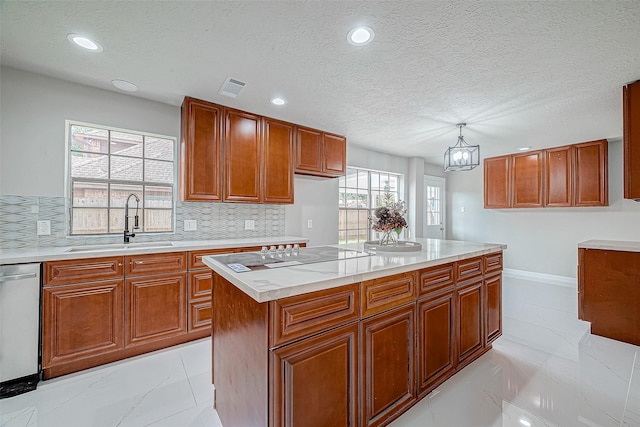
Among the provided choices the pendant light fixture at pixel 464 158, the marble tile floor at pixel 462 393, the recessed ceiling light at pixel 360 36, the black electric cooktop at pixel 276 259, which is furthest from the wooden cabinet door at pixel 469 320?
the recessed ceiling light at pixel 360 36

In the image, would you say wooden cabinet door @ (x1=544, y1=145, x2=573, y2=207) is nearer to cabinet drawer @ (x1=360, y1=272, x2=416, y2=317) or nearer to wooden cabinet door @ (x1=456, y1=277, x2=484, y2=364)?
wooden cabinet door @ (x1=456, y1=277, x2=484, y2=364)

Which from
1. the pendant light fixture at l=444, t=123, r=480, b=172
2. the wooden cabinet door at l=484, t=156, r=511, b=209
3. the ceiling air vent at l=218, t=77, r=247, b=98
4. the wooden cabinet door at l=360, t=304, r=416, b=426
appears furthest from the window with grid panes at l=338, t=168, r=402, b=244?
the wooden cabinet door at l=360, t=304, r=416, b=426

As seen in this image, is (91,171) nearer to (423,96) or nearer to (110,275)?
(110,275)

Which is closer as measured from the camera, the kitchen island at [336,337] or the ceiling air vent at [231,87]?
the kitchen island at [336,337]

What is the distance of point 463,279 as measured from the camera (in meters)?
2.12

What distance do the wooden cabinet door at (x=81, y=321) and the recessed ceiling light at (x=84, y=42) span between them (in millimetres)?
1831

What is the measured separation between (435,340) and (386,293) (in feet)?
2.22

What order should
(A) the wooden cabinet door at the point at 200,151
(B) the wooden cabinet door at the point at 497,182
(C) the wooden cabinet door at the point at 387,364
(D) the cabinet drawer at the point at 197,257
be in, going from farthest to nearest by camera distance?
(B) the wooden cabinet door at the point at 497,182
(A) the wooden cabinet door at the point at 200,151
(D) the cabinet drawer at the point at 197,257
(C) the wooden cabinet door at the point at 387,364

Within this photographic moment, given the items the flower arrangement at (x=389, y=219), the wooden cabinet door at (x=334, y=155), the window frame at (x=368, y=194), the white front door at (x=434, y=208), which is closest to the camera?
the flower arrangement at (x=389, y=219)

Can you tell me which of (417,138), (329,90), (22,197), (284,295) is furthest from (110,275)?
(417,138)

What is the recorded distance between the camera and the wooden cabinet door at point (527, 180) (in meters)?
4.96

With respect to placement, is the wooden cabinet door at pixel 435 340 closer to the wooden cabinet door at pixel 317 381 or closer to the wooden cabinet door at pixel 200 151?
the wooden cabinet door at pixel 317 381

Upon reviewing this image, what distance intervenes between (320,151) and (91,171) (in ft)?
8.69

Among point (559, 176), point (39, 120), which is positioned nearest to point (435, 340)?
point (39, 120)
